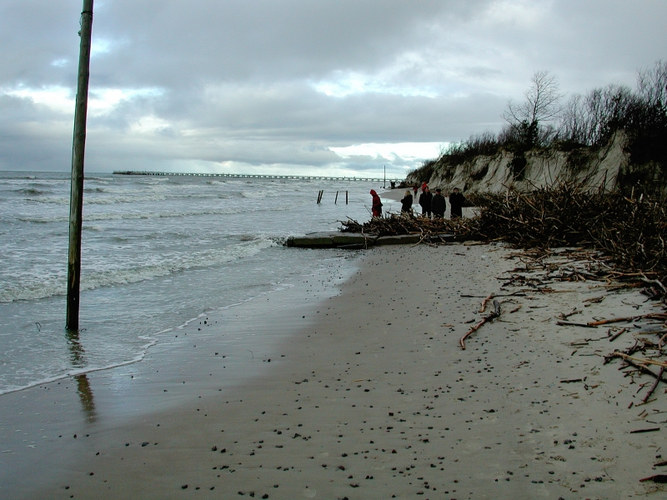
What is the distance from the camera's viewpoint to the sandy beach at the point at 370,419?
3.19 metres

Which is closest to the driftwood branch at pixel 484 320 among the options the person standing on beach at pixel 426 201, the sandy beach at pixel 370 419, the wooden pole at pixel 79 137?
the sandy beach at pixel 370 419

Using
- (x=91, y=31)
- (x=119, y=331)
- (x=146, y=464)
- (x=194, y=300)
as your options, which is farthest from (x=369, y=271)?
(x=146, y=464)

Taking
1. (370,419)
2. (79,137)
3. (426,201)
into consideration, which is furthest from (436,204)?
(370,419)

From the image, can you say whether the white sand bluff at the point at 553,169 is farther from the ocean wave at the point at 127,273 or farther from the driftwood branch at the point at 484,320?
the driftwood branch at the point at 484,320

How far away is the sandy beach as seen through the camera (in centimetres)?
319

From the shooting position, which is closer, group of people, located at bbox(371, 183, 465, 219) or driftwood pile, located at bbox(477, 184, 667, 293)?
driftwood pile, located at bbox(477, 184, 667, 293)

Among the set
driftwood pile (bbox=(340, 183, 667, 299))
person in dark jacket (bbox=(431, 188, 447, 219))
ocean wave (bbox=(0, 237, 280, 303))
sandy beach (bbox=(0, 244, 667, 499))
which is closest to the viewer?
sandy beach (bbox=(0, 244, 667, 499))

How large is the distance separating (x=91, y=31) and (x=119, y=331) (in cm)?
391

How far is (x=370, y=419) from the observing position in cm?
404

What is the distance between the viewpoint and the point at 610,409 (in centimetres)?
387

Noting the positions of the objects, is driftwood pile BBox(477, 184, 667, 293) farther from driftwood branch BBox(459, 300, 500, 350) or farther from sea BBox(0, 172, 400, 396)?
sea BBox(0, 172, 400, 396)

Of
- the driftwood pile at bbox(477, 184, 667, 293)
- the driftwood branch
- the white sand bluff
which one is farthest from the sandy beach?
the white sand bluff

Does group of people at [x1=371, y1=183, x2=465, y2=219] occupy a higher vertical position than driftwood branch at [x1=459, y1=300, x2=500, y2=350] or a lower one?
higher

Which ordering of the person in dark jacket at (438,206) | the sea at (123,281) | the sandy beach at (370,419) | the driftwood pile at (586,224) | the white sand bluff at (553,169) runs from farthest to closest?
1. the white sand bluff at (553,169)
2. the person in dark jacket at (438,206)
3. the driftwood pile at (586,224)
4. the sea at (123,281)
5. the sandy beach at (370,419)
